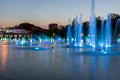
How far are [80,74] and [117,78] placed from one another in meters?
1.59

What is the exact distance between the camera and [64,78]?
11055 mm

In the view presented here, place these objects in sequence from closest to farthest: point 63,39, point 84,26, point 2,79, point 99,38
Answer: point 2,79 → point 99,38 → point 84,26 → point 63,39

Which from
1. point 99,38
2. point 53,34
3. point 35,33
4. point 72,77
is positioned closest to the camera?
point 72,77

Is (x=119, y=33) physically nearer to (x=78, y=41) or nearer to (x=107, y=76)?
(x=78, y=41)

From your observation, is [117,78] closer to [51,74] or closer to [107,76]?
[107,76]

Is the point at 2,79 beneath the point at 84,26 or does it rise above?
beneath

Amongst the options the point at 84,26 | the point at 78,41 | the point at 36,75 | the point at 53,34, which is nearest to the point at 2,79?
the point at 36,75

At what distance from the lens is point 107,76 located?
1174 centimetres

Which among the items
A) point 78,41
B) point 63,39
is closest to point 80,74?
point 78,41

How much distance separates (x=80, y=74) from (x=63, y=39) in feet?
320

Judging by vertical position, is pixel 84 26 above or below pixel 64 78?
above

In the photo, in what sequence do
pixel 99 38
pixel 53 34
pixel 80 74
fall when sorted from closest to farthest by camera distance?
pixel 80 74 → pixel 99 38 → pixel 53 34

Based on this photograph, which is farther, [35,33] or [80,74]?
[35,33]

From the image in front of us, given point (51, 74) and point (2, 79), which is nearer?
point (2, 79)
